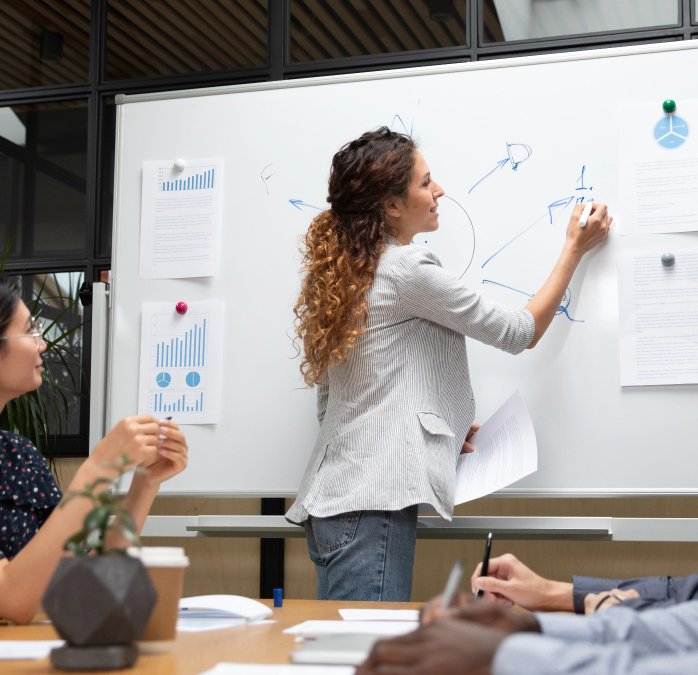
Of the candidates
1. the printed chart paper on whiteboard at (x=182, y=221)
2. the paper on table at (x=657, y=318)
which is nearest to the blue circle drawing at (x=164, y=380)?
the printed chart paper on whiteboard at (x=182, y=221)

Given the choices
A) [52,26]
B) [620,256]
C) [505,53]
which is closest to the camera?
[620,256]

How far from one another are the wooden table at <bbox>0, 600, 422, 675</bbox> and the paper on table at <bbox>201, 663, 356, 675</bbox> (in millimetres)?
23

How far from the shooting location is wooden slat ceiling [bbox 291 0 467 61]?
114 inches

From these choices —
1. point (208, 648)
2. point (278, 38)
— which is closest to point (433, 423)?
point (208, 648)

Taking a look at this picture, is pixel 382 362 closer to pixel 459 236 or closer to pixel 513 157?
pixel 459 236

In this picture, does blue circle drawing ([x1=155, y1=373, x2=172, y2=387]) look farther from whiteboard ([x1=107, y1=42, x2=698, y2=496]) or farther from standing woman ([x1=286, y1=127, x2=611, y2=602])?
standing woman ([x1=286, y1=127, x2=611, y2=602])

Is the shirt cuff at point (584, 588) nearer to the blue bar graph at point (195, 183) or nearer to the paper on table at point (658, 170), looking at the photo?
the paper on table at point (658, 170)

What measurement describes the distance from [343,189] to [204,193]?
2.13 ft

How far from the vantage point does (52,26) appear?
332 centimetres

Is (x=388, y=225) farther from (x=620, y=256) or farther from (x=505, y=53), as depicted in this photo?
(x=505, y=53)

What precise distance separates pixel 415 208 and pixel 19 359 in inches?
37.3

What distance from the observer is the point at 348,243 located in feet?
6.03

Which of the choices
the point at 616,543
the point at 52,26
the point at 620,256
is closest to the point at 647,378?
the point at 620,256

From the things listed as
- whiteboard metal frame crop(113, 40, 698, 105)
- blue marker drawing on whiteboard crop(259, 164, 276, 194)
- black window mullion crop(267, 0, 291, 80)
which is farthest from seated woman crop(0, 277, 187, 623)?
black window mullion crop(267, 0, 291, 80)
